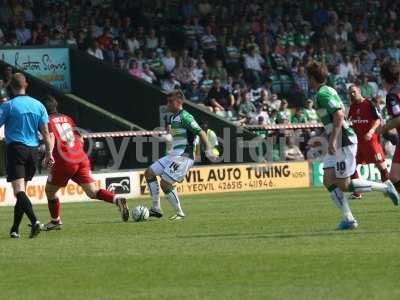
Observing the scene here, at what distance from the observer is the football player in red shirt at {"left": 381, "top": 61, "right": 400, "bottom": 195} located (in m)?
14.7

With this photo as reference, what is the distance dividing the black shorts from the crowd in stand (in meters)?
16.7

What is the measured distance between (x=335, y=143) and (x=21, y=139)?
398cm

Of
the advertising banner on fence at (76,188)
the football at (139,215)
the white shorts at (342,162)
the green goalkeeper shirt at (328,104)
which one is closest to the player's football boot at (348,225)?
the white shorts at (342,162)

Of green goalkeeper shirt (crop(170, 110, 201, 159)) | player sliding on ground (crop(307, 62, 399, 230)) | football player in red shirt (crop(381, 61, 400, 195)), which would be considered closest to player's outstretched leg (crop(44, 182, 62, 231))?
green goalkeeper shirt (crop(170, 110, 201, 159))

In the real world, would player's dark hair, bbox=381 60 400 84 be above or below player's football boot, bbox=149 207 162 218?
above

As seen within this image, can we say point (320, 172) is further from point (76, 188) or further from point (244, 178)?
point (76, 188)

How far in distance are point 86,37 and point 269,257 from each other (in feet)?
71.1

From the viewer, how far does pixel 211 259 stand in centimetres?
1221

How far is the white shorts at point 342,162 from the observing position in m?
14.9

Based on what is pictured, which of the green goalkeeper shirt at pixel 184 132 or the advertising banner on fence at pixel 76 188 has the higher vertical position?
the green goalkeeper shirt at pixel 184 132

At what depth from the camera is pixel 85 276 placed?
1120cm

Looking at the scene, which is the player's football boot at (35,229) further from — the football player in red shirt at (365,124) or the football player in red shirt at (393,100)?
the football player in red shirt at (365,124)

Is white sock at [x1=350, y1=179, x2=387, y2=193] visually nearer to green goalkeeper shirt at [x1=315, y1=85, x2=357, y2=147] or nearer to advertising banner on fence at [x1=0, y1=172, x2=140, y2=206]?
green goalkeeper shirt at [x1=315, y1=85, x2=357, y2=147]

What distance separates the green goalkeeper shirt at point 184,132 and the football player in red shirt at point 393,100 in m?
4.03
